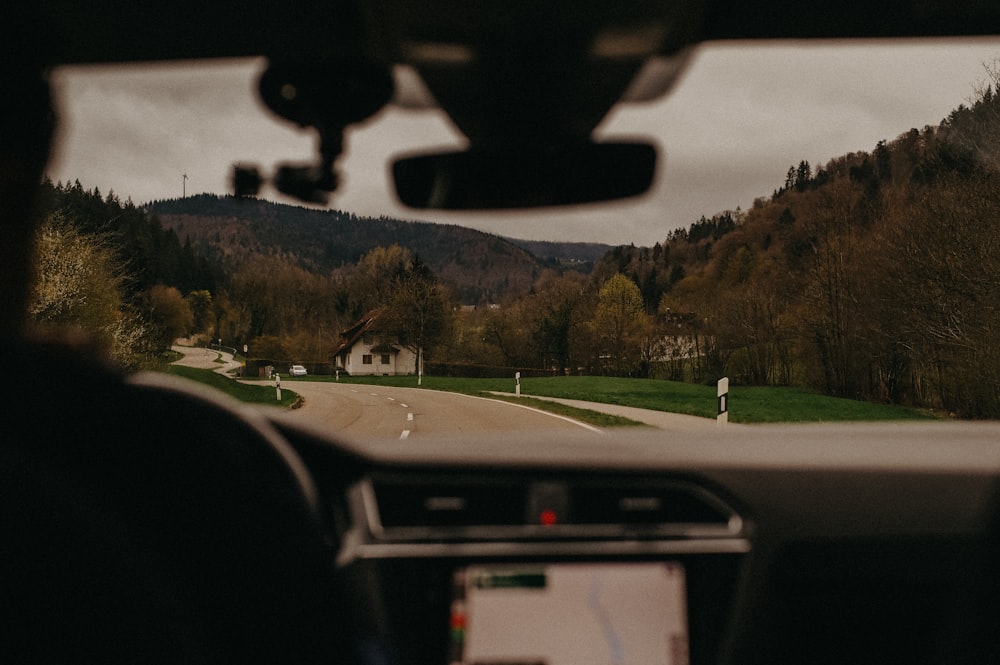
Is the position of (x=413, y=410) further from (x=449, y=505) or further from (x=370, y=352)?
(x=449, y=505)

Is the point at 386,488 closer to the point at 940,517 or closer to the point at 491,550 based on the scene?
the point at 491,550

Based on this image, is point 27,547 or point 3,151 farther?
point 3,151

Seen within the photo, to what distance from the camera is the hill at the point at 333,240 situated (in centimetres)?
283

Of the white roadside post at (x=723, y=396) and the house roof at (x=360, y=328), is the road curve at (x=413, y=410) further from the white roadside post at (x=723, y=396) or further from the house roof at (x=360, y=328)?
the white roadside post at (x=723, y=396)

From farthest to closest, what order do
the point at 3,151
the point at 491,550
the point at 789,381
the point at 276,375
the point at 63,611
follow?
the point at 789,381 → the point at 276,375 → the point at 491,550 → the point at 3,151 → the point at 63,611

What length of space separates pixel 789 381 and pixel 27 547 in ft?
18.5

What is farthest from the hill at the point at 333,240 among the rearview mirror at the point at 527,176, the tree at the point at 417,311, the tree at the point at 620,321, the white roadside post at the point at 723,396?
the white roadside post at the point at 723,396

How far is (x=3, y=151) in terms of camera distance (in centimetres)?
188

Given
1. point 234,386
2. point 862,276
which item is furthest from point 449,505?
point 862,276

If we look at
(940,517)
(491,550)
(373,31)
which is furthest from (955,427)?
(373,31)

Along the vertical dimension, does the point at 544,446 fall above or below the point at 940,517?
above

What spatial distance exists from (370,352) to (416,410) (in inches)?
63.8

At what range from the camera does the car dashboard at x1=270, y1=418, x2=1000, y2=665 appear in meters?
2.05

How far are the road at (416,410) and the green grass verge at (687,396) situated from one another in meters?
0.13
